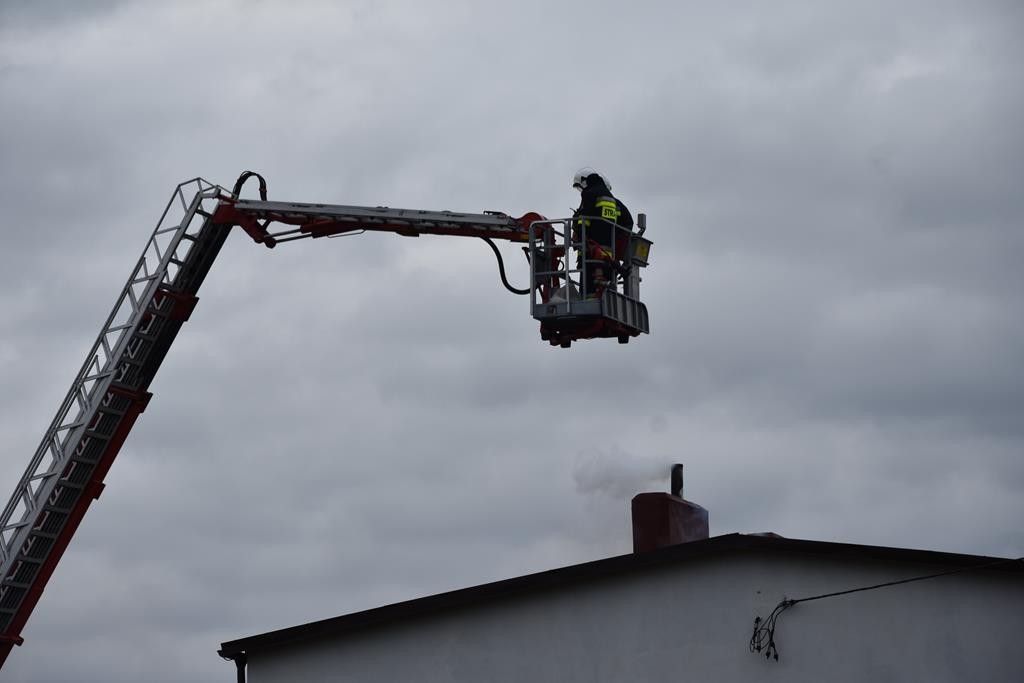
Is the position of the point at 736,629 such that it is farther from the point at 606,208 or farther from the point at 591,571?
the point at 606,208

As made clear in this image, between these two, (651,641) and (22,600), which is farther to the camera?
(22,600)

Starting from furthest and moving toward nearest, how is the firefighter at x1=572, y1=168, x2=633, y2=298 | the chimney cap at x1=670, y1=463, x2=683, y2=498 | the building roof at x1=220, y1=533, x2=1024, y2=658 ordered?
1. the chimney cap at x1=670, y1=463, x2=683, y2=498
2. the firefighter at x1=572, y1=168, x2=633, y2=298
3. the building roof at x1=220, y1=533, x2=1024, y2=658

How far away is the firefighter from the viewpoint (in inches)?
792

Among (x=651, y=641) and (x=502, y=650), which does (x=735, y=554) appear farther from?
(x=502, y=650)

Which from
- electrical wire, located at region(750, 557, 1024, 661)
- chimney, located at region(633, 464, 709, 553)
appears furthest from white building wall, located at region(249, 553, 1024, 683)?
chimney, located at region(633, 464, 709, 553)

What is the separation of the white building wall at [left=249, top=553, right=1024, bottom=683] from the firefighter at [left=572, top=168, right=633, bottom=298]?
3.83 meters

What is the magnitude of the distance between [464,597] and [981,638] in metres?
6.30

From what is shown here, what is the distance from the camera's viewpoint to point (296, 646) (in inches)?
827

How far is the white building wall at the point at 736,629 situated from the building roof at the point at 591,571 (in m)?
0.14

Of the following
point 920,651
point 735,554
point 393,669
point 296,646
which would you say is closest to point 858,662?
point 920,651

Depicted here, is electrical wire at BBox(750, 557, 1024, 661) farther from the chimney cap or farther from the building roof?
the chimney cap

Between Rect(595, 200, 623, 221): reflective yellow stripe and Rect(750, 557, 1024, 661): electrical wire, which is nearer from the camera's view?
Rect(750, 557, 1024, 661): electrical wire

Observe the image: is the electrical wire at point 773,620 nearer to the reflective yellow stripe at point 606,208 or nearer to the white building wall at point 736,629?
the white building wall at point 736,629

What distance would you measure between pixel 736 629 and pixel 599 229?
5.46m
